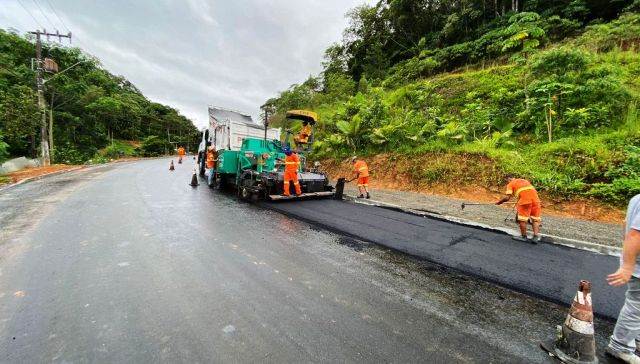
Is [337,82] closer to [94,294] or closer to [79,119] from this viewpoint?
[94,294]

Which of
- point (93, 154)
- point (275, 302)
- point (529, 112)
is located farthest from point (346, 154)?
point (93, 154)

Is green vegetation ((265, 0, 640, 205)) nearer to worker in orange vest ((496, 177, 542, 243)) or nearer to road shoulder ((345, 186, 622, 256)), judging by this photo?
road shoulder ((345, 186, 622, 256))

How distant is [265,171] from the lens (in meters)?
8.92

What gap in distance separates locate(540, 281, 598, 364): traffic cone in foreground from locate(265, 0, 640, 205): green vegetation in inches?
281

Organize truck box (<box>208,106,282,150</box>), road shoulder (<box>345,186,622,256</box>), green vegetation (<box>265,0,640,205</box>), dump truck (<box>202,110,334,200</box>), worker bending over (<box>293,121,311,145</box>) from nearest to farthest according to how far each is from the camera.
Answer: road shoulder (<box>345,186,622,256</box>), green vegetation (<box>265,0,640,205</box>), dump truck (<box>202,110,334,200</box>), worker bending over (<box>293,121,311,145</box>), truck box (<box>208,106,282,150</box>)

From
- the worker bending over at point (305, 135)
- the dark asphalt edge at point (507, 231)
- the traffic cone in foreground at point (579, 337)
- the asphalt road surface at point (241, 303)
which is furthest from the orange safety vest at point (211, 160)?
the traffic cone in foreground at point (579, 337)

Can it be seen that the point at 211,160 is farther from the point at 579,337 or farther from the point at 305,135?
the point at 579,337

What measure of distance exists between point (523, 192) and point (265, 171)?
21.2ft

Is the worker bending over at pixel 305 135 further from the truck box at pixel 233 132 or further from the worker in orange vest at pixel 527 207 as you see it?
the worker in orange vest at pixel 527 207

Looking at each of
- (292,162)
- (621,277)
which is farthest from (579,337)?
(292,162)

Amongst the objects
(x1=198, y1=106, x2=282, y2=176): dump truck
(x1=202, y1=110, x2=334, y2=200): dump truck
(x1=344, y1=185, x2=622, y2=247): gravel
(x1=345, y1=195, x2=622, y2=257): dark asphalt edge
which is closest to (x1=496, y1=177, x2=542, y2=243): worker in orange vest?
(x1=345, y1=195, x2=622, y2=257): dark asphalt edge

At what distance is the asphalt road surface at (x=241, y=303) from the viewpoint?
7.28 feet

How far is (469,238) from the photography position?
5406mm

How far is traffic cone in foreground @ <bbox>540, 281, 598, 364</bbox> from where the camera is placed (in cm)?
217
